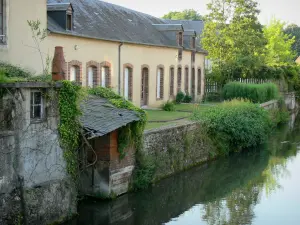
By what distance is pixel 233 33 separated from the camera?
36875 mm

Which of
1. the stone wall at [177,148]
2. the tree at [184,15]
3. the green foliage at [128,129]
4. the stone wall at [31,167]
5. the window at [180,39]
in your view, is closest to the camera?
the stone wall at [31,167]

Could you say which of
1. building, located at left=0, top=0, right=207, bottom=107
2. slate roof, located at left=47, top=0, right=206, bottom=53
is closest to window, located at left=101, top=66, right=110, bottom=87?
building, located at left=0, top=0, right=207, bottom=107

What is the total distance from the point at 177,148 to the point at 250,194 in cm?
307

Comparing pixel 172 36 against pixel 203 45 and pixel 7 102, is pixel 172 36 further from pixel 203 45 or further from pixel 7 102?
pixel 7 102

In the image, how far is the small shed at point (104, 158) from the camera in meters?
12.5

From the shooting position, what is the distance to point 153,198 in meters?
13.9

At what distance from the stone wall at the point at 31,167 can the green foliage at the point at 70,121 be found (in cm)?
16

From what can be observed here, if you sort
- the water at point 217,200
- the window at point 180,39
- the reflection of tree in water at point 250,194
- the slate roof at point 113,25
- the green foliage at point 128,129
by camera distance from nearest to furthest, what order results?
the water at point 217,200 → the reflection of tree in water at point 250,194 → the green foliage at point 128,129 → the slate roof at point 113,25 → the window at point 180,39

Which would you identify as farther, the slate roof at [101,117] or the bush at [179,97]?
the bush at [179,97]

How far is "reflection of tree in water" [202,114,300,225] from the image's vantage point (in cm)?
1248

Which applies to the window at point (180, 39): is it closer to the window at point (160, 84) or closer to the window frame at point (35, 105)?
the window at point (160, 84)

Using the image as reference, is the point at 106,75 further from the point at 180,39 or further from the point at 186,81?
the point at 186,81

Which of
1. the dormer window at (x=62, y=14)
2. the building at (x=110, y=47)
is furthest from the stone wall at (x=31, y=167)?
the dormer window at (x=62, y=14)

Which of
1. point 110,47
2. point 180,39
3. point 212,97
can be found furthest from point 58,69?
point 212,97
